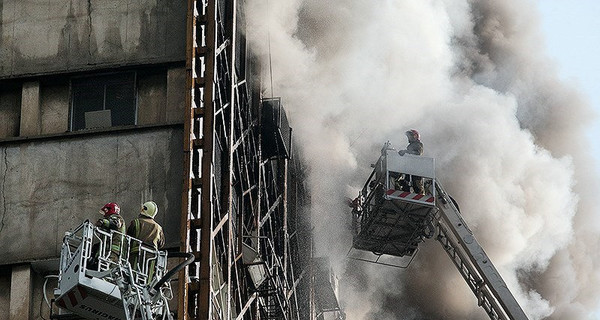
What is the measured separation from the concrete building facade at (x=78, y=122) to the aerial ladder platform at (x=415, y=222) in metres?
6.23

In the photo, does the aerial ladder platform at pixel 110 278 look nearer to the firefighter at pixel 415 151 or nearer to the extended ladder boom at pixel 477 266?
the firefighter at pixel 415 151

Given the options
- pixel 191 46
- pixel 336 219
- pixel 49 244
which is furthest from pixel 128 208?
pixel 336 219

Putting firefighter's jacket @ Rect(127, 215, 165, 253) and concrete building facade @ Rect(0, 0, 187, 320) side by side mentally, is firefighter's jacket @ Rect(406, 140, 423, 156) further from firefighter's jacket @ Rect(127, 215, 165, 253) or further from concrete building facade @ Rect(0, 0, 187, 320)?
firefighter's jacket @ Rect(127, 215, 165, 253)

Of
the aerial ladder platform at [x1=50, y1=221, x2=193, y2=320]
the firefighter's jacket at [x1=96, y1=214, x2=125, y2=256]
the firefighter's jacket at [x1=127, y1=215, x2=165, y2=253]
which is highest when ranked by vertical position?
the firefighter's jacket at [x1=127, y1=215, x2=165, y2=253]

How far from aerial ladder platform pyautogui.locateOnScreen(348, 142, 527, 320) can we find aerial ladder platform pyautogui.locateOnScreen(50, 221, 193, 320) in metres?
11.1

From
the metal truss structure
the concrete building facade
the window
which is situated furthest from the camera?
the window

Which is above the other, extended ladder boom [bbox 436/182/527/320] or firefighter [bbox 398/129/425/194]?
firefighter [bbox 398/129/425/194]

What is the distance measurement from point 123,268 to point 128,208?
5948mm

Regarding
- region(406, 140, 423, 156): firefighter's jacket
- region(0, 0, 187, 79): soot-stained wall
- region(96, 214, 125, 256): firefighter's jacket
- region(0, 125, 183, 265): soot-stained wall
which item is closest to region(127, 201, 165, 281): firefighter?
region(96, 214, 125, 256): firefighter's jacket

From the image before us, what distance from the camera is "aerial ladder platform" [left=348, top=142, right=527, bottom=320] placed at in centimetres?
2714

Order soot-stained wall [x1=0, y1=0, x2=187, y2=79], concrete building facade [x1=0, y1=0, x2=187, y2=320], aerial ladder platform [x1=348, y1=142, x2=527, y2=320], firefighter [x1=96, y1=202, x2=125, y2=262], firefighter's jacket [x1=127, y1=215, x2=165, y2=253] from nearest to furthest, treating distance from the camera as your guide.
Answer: firefighter [x1=96, y1=202, x2=125, y2=262] < firefighter's jacket [x1=127, y1=215, x2=165, y2=253] < concrete building facade [x1=0, y1=0, x2=187, y2=320] < soot-stained wall [x1=0, y1=0, x2=187, y2=79] < aerial ladder platform [x1=348, y1=142, x2=527, y2=320]

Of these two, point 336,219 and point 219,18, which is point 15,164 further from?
point 336,219

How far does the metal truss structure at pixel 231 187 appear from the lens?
846 inches

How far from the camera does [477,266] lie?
28031 mm
